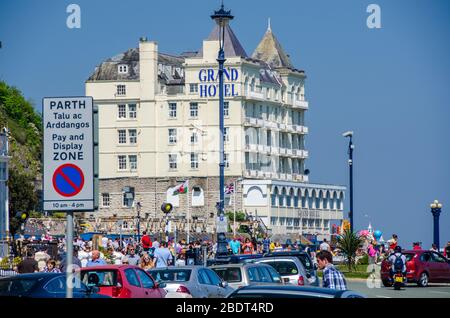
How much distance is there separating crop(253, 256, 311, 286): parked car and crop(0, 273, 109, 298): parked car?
32.6 feet

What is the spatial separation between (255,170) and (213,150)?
16.7 ft

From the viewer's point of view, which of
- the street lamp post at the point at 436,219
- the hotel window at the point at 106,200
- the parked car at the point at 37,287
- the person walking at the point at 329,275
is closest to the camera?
the person walking at the point at 329,275

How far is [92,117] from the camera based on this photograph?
1719cm

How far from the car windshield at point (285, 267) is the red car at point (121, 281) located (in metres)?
6.55

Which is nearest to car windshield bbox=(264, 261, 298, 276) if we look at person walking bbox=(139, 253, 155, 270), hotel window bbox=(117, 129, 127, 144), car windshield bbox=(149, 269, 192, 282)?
car windshield bbox=(149, 269, 192, 282)

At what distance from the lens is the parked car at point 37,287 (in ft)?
79.6

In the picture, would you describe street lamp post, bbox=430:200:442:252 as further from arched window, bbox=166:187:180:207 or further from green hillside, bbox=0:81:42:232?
arched window, bbox=166:187:180:207

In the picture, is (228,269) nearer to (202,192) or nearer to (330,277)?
(330,277)

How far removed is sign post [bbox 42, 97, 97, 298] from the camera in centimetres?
1720

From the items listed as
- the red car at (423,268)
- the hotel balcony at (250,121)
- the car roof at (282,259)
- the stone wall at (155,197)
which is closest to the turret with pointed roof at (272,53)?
the hotel balcony at (250,121)

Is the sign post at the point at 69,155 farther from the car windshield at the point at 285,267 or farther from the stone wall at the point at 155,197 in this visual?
the stone wall at the point at 155,197

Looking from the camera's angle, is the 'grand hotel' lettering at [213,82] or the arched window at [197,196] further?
the 'grand hotel' lettering at [213,82]

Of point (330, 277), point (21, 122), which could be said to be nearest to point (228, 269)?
point (330, 277)
